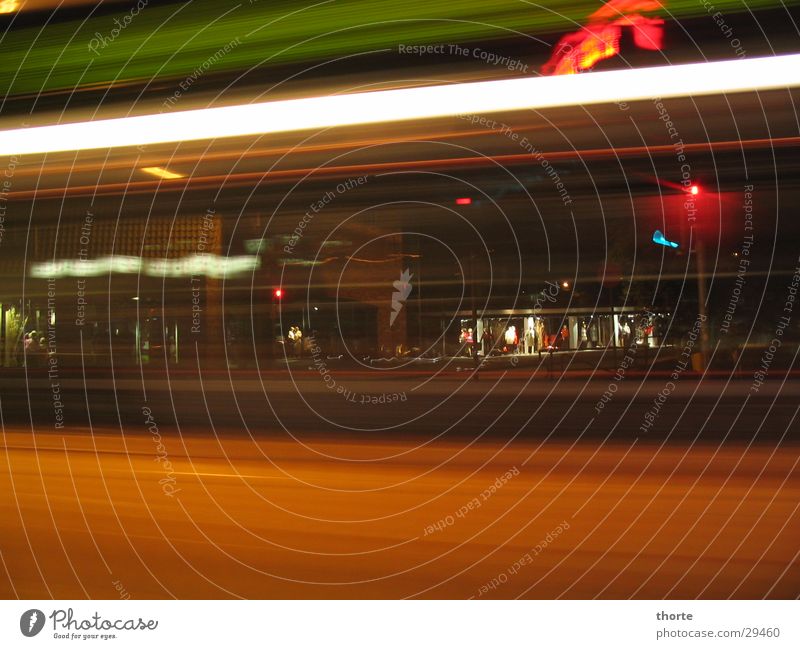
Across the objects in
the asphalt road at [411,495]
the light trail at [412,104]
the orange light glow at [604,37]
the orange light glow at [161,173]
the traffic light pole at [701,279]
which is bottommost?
the asphalt road at [411,495]

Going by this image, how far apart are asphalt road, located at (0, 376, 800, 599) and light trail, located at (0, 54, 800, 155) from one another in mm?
2093

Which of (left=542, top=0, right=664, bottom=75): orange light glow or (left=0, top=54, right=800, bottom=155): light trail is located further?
(left=0, top=54, right=800, bottom=155): light trail

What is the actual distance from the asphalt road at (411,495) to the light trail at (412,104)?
209cm

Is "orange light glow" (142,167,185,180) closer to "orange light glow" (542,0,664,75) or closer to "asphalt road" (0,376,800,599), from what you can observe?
"asphalt road" (0,376,800,599)

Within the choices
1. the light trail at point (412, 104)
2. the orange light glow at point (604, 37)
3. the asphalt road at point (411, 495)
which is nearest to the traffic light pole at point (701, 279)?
the asphalt road at point (411, 495)

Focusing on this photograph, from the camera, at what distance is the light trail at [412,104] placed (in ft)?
13.6

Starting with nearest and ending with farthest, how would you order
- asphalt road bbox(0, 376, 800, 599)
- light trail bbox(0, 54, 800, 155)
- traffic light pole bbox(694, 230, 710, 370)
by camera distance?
1. asphalt road bbox(0, 376, 800, 599)
2. light trail bbox(0, 54, 800, 155)
3. traffic light pole bbox(694, 230, 710, 370)

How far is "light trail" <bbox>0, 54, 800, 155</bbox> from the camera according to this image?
4.16 metres

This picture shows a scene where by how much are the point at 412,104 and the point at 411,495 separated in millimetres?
2311

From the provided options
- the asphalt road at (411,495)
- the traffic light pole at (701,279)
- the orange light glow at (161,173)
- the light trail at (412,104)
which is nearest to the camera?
the asphalt road at (411,495)

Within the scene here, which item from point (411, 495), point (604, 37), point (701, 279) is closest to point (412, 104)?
point (604, 37)

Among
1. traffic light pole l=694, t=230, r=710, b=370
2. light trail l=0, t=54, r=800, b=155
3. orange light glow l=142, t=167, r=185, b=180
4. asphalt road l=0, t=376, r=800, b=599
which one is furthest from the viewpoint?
traffic light pole l=694, t=230, r=710, b=370

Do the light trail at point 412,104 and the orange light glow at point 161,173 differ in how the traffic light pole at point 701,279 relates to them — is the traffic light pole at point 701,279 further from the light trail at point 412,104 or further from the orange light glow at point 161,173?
the orange light glow at point 161,173

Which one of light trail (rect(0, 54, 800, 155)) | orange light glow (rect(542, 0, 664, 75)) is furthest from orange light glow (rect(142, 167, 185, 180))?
orange light glow (rect(542, 0, 664, 75))
